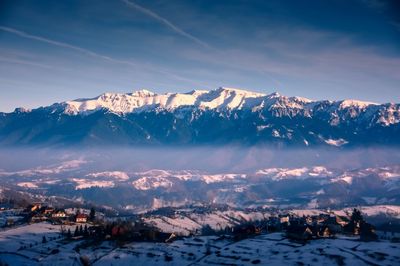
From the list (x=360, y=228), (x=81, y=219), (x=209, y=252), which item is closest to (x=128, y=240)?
(x=209, y=252)

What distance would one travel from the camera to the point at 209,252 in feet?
440

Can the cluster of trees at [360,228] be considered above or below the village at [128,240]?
above

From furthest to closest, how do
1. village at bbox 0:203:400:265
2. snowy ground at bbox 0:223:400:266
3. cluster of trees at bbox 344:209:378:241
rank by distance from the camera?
cluster of trees at bbox 344:209:378:241 → village at bbox 0:203:400:265 → snowy ground at bbox 0:223:400:266

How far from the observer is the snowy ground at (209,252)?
12006cm

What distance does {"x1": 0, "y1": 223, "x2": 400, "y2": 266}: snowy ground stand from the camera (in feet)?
394

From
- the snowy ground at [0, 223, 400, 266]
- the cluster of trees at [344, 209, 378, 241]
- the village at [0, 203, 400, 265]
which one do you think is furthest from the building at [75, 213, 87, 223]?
the cluster of trees at [344, 209, 378, 241]

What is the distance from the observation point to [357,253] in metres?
123

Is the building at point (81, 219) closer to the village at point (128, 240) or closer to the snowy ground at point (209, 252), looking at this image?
the village at point (128, 240)

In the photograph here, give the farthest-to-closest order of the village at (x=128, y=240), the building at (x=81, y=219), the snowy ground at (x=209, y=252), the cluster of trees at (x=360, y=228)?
the building at (x=81, y=219), the cluster of trees at (x=360, y=228), the village at (x=128, y=240), the snowy ground at (x=209, y=252)

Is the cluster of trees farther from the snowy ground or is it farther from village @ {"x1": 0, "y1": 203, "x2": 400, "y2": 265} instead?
the snowy ground

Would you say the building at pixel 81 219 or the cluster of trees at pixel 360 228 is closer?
the cluster of trees at pixel 360 228

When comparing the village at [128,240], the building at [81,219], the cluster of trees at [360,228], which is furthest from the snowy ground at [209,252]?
the building at [81,219]

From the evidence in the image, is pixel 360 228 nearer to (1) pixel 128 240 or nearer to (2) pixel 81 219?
(1) pixel 128 240

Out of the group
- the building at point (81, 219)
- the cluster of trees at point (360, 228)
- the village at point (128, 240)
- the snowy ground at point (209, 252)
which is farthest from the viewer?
the building at point (81, 219)
